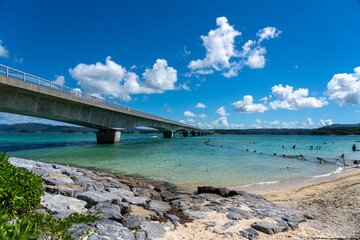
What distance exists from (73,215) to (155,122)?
182ft

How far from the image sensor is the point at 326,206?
8.20 meters

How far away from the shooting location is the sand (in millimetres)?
5185

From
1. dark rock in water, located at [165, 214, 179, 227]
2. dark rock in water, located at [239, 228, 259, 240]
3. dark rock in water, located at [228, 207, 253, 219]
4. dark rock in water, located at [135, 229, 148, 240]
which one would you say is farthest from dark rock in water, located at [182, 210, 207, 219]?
dark rock in water, located at [135, 229, 148, 240]

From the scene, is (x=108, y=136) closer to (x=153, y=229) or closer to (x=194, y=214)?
(x=194, y=214)

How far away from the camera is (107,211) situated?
505cm

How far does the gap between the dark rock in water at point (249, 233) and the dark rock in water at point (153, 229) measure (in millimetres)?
2051

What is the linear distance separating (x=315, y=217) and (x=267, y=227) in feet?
9.01

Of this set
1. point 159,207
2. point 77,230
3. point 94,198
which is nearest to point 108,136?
point 159,207

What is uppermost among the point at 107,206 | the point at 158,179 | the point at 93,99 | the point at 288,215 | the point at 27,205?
the point at 93,99

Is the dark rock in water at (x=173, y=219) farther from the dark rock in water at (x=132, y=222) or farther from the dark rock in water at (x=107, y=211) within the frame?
the dark rock in water at (x=107, y=211)

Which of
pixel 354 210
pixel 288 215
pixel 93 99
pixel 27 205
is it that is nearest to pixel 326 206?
pixel 354 210

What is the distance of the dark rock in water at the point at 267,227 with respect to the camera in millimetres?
5383

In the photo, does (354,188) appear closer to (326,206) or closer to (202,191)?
(326,206)

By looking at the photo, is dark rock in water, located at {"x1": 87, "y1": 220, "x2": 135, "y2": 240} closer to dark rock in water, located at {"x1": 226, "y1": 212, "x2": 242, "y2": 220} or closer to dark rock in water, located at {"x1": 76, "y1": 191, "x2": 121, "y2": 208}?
dark rock in water, located at {"x1": 76, "y1": 191, "x2": 121, "y2": 208}
